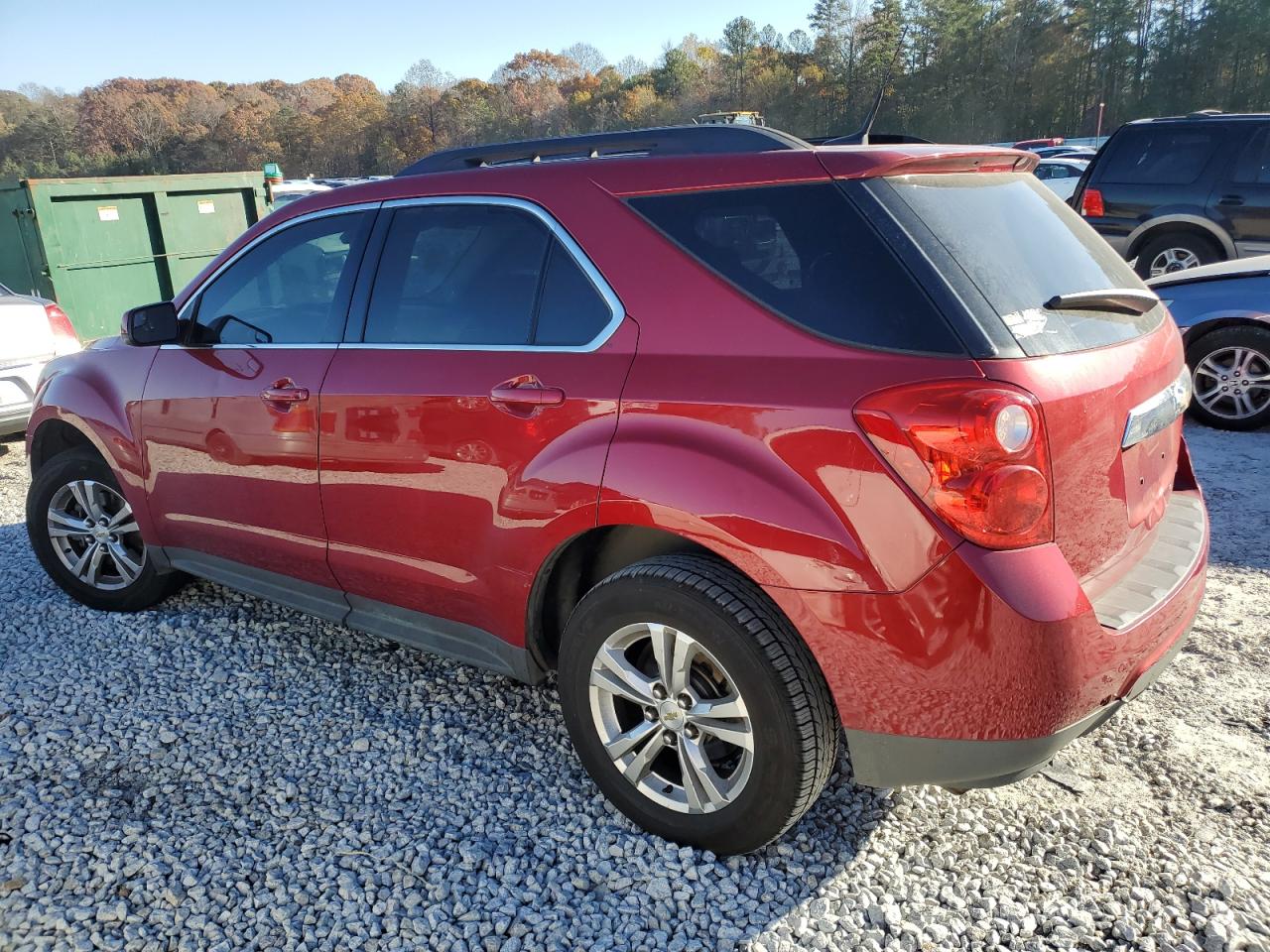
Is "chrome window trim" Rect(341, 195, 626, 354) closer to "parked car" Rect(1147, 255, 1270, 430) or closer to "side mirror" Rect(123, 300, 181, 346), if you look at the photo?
"side mirror" Rect(123, 300, 181, 346)

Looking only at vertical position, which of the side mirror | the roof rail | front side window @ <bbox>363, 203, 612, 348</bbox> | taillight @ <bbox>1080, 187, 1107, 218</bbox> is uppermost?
the roof rail

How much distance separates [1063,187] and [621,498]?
21.1m

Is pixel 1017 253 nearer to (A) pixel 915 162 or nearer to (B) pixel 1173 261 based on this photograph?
(A) pixel 915 162

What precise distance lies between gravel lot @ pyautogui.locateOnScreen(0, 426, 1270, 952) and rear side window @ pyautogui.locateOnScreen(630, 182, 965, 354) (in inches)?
54.1

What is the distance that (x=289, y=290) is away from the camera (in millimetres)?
3430

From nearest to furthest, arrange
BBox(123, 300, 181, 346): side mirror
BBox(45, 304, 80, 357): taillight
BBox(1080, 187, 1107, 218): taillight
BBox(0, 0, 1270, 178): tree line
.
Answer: BBox(123, 300, 181, 346): side mirror < BBox(45, 304, 80, 357): taillight < BBox(1080, 187, 1107, 218): taillight < BBox(0, 0, 1270, 178): tree line

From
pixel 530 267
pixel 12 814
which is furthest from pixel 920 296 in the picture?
pixel 12 814

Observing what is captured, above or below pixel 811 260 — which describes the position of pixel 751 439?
below

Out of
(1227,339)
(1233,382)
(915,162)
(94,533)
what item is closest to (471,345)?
(915,162)

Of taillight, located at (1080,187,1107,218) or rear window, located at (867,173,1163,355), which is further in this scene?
taillight, located at (1080,187,1107,218)

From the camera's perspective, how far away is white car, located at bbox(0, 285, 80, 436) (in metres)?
6.42

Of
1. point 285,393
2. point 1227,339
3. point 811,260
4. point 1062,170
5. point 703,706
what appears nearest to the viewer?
point 811,260

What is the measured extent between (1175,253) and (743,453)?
354 inches

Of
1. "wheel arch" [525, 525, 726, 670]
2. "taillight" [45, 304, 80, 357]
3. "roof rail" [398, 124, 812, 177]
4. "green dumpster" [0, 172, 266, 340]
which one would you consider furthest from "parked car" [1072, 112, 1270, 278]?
"green dumpster" [0, 172, 266, 340]
